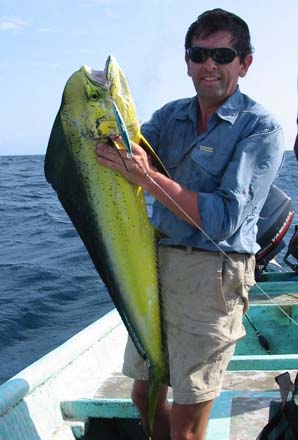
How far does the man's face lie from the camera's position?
266 centimetres

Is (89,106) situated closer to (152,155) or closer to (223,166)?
(152,155)

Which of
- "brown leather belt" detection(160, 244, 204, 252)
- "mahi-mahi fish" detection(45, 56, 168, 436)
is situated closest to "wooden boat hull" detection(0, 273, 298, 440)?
"mahi-mahi fish" detection(45, 56, 168, 436)

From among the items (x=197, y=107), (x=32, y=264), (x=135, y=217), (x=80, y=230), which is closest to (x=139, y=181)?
(x=135, y=217)

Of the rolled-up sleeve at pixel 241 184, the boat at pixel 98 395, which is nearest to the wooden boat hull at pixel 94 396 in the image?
the boat at pixel 98 395

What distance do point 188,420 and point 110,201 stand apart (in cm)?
107

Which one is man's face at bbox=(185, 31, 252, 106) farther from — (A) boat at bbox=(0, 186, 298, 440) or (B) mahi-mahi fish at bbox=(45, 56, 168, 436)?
(A) boat at bbox=(0, 186, 298, 440)

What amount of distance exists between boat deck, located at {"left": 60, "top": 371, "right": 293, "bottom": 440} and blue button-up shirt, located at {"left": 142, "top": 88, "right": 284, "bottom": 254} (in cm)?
117

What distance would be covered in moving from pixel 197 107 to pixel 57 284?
318 inches

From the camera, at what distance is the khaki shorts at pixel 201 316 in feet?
9.04

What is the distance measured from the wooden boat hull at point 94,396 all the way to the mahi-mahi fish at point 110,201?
92cm

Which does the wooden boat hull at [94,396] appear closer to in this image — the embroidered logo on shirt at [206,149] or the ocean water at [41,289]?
the embroidered logo on shirt at [206,149]

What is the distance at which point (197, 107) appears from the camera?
9.52 feet

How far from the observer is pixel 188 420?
2799mm

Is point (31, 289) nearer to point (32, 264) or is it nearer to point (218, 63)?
point (32, 264)
